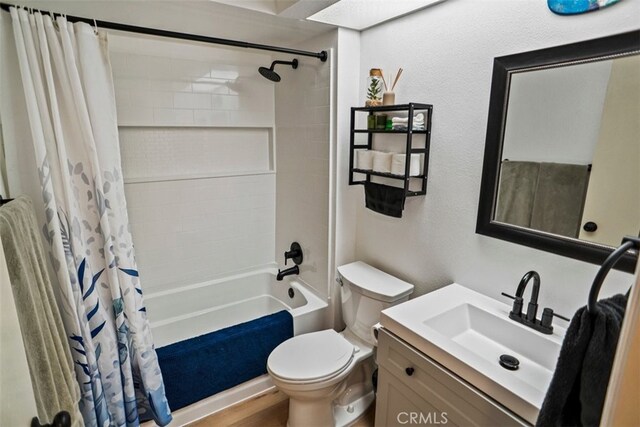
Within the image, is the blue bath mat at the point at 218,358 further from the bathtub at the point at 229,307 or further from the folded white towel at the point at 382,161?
the folded white towel at the point at 382,161

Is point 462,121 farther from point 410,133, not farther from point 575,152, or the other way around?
point 575,152

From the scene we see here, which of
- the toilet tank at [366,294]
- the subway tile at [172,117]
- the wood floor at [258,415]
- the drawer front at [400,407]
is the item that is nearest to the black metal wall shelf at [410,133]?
the toilet tank at [366,294]

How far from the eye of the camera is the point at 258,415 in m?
1.98

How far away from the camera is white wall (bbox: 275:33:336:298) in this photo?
2.14m

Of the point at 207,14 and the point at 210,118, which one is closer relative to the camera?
the point at 207,14

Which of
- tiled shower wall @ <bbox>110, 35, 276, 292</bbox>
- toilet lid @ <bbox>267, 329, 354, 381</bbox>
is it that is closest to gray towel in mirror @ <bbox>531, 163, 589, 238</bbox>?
toilet lid @ <bbox>267, 329, 354, 381</bbox>

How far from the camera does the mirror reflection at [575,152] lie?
1.09m

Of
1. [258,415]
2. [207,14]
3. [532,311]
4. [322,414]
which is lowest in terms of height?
[258,415]

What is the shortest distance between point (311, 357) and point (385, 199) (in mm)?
936

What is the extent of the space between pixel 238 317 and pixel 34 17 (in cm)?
223

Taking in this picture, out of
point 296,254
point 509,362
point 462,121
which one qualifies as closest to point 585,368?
point 509,362

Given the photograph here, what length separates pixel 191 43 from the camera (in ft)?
7.66

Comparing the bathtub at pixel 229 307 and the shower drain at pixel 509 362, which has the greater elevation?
the shower drain at pixel 509 362

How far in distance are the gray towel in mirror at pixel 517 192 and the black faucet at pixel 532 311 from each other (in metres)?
0.24
